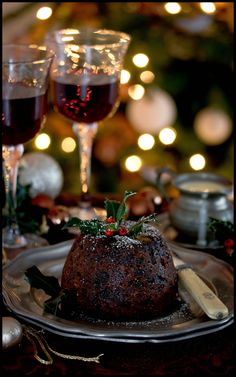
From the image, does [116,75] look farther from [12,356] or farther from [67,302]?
[12,356]

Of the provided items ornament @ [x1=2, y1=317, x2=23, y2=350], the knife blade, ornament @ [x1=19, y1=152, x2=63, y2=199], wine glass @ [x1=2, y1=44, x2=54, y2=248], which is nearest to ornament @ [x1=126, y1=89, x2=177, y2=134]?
ornament @ [x1=19, y1=152, x2=63, y2=199]

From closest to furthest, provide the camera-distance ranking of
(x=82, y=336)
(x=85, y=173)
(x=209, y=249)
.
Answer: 1. (x=82, y=336)
2. (x=209, y=249)
3. (x=85, y=173)

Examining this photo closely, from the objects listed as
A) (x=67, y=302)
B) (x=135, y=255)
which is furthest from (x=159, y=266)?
(x=67, y=302)

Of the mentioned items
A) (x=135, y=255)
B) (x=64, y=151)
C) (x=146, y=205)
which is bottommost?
(x=64, y=151)

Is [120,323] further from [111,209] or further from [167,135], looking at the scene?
[167,135]

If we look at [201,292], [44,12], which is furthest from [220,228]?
[44,12]

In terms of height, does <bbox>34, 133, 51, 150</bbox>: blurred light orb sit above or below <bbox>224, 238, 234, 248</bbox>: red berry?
below

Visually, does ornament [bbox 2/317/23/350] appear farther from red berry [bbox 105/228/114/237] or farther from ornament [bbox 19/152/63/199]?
ornament [bbox 19/152/63/199]

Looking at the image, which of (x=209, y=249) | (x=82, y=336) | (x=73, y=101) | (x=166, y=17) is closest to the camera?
(x=82, y=336)
